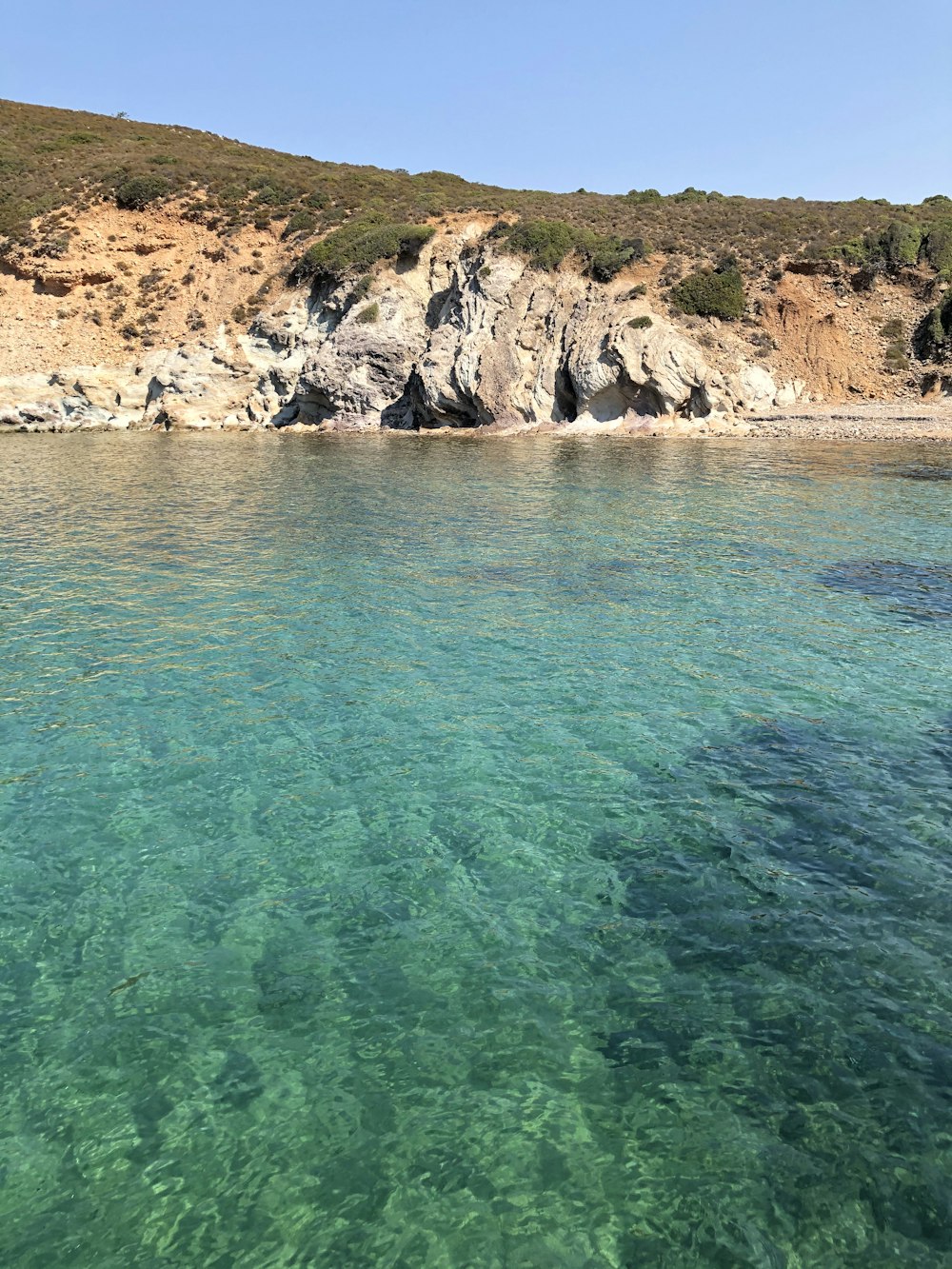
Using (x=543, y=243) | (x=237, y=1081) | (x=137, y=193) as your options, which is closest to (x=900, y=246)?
(x=543, y=243)

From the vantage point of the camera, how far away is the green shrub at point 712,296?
47875mm

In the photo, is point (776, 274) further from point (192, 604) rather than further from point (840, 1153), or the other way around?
point (840, 1153)

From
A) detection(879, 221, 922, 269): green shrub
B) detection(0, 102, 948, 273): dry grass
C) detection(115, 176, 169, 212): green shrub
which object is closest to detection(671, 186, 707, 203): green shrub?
detection(0, 102, 948, 273): dry grass

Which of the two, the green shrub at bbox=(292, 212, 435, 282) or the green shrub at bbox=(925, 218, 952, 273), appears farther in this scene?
the green shrub at bbox=(292, 212, 435, 282)

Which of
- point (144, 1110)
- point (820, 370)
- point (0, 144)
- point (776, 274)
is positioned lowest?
point (144, 1110)

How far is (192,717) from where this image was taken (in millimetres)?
8398

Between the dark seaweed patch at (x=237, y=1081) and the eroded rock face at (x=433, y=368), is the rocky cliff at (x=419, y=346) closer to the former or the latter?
the eroded rock face at (x=433, y=368)

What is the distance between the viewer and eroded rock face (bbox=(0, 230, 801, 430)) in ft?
140

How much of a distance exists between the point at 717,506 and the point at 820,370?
31895mm

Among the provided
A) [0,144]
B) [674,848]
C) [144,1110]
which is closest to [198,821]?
[144,1110]

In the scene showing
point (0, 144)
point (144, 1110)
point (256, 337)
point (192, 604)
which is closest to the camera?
point (144, 1110)

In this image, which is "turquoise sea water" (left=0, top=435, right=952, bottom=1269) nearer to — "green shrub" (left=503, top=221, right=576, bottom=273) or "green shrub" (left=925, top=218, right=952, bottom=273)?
"green shrub" (left=503, top=221, right=576, bottom=273)

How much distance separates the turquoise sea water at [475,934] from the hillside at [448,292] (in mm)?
35088

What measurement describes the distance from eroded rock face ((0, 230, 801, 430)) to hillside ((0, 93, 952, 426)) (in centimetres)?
14
